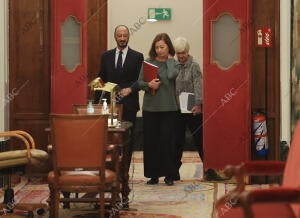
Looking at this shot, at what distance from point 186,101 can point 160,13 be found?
A: 171 inches

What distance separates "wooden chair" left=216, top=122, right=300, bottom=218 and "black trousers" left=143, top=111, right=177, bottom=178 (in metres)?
4.13

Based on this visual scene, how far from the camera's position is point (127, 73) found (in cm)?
854

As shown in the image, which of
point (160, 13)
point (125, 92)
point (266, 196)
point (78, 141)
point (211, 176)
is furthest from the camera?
point (160, 13)

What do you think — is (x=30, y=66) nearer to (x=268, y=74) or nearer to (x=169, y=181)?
(x=169, y=181)

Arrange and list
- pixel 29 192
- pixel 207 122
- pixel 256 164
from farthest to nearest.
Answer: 1. pixel 207 122
2. pixel 29 192
3. pixel 256 164

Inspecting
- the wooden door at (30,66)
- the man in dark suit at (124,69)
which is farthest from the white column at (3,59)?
the man in dark suit at (124,69)

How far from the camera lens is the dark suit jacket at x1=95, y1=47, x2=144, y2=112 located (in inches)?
333

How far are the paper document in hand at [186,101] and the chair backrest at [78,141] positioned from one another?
10.1 ft

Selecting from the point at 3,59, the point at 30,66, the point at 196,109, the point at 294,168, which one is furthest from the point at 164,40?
the point at 294,168

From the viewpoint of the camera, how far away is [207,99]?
8633 mm

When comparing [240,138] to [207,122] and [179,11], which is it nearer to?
[207,122]

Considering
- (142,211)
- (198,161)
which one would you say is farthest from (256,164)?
(198,161)

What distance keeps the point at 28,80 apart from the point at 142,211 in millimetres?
2927

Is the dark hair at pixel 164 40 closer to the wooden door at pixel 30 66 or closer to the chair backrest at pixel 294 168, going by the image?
the wooden door at pixel 30 66
